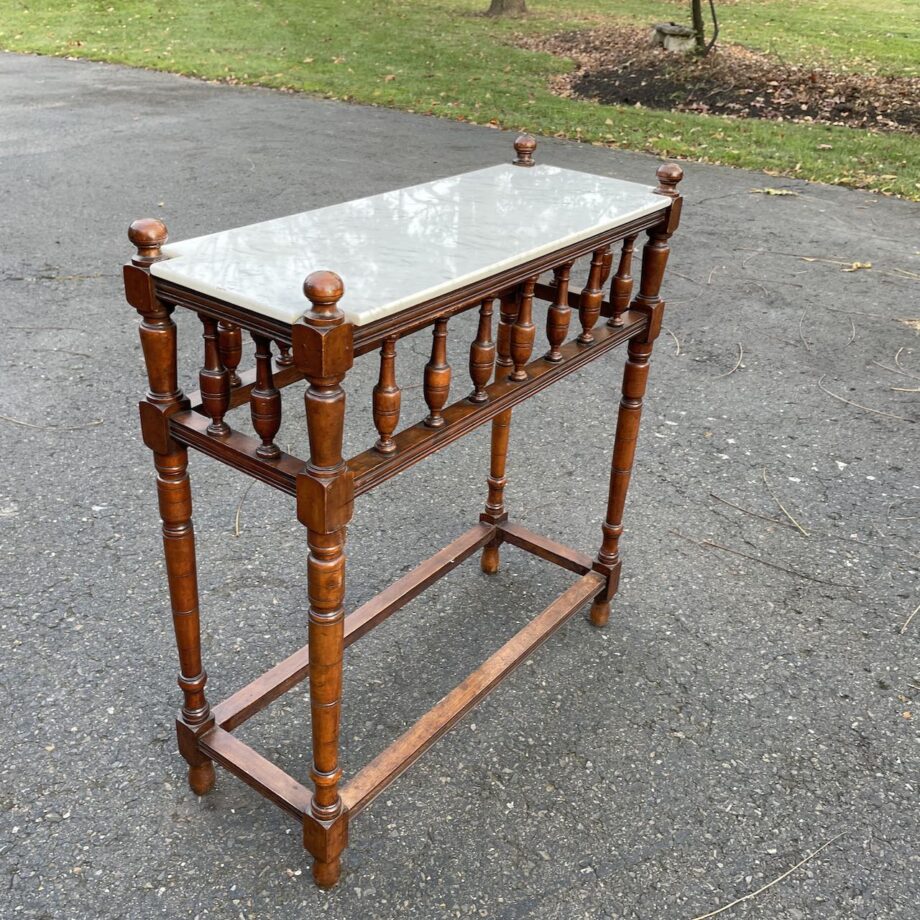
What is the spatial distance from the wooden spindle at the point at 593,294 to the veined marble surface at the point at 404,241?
90mm

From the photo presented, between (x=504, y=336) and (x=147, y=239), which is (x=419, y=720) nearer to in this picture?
(x=504, y=336)

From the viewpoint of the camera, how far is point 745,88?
31.8 feet

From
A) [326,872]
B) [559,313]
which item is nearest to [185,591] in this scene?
[326,872]

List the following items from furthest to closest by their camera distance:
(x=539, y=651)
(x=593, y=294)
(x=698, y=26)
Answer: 1. (x=698, y=26)
2. (x=539, y=651)
3. (x=593, y=294)

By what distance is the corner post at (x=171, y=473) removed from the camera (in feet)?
5.30

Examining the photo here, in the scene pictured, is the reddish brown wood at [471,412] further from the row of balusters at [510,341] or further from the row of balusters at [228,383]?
Result: the row of balusters at [228,383]

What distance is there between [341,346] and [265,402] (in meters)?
0.27

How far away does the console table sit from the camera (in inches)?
58.7

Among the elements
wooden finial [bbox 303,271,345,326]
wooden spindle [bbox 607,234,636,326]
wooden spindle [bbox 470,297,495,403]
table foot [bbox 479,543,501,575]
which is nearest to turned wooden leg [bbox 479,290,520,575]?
table foot [bbox 479,543,501,575]

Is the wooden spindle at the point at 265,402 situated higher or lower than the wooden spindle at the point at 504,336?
higher

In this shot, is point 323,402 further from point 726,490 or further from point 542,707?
point 726,490

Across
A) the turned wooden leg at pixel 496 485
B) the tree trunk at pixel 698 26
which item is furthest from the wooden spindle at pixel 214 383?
the tree trunk at pixel 698 26

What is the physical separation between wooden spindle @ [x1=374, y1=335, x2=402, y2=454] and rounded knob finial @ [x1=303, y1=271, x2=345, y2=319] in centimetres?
20

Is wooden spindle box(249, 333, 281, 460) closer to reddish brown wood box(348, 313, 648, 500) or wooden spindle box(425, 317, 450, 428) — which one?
reddish brown wood box(348, 313, 648, 500)
